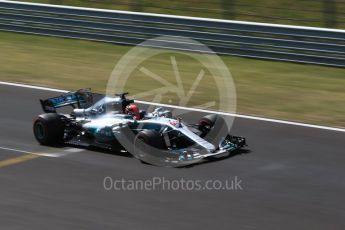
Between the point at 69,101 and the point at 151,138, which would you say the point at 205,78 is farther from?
the point at 151,138

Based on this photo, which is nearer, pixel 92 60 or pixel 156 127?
pixel 156 127

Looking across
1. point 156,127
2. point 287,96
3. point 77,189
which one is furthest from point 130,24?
point 77,189

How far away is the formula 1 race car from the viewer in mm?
10898

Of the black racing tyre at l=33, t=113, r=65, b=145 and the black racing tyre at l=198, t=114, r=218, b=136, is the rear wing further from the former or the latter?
the black racing tyre at l=198, t=114, r=218, b=136

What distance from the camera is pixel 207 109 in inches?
584

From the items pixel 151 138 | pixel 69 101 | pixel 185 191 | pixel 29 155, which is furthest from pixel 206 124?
pixel 29 155

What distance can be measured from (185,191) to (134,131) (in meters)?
1.68

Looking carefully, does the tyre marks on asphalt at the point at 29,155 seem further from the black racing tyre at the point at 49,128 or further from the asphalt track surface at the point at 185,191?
the black racing tyre at the point at 49,128

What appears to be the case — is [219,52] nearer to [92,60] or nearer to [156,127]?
[92,60]

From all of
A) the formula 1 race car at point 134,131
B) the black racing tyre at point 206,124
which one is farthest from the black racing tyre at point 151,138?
the black racing tyre at point 206,124

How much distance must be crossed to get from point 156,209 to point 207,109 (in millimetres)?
5893

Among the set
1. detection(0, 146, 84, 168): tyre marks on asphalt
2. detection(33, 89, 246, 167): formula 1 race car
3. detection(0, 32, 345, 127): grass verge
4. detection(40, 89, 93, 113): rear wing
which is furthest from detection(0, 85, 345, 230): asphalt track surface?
detection(0, 32, 345, 127): grass verge

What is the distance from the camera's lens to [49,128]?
464 inches

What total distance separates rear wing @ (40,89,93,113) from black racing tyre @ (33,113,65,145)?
1.61 ft
